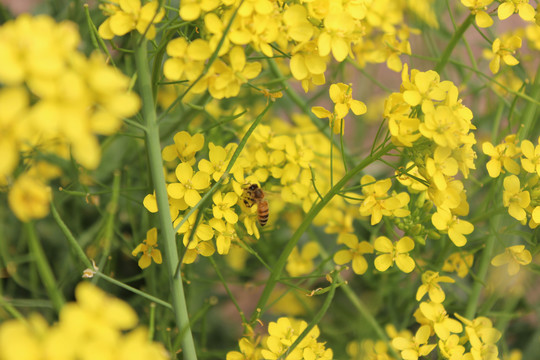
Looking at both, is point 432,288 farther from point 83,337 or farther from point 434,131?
point 83,337

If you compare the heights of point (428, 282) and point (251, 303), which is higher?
point (428, 282)

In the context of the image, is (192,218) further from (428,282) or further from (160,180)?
(428,282)

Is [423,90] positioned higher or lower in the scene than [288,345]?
higher

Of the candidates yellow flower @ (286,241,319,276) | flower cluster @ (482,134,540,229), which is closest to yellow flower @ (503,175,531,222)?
flower cluster @ (482,134,540,229)

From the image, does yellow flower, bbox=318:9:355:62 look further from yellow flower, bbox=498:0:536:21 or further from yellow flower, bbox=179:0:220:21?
yellow flower, bbox=498:0:536:21

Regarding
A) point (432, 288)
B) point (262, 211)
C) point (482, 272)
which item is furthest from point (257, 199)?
point (482, 272)

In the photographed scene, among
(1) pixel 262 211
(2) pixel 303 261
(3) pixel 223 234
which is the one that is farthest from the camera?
(2) pixel 303 261

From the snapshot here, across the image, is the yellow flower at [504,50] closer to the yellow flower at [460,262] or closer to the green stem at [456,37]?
the green stem at [456,37]

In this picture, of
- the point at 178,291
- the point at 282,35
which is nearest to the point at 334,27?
the point at 282,35
